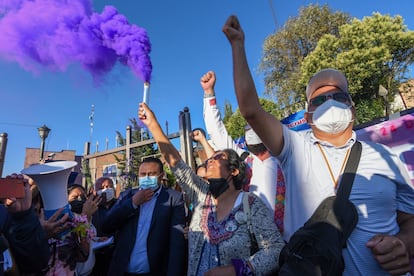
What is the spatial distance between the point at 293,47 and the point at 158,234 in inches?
830

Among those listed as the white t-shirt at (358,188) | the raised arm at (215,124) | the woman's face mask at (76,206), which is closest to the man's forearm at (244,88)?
the white t-shirt at (358,188)

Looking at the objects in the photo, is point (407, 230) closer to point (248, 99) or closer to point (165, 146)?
point (248, 99)

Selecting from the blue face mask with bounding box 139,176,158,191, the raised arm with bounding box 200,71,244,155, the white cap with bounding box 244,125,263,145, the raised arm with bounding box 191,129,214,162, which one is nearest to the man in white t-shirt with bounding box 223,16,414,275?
the white cap with bounding box 244,125,263,145

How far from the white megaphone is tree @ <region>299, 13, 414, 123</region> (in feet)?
54.9

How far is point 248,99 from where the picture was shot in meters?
1.36

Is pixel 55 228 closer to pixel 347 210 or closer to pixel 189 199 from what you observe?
pixel 189 199

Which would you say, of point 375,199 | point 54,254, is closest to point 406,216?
point 375,199

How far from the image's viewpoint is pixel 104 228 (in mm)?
2891

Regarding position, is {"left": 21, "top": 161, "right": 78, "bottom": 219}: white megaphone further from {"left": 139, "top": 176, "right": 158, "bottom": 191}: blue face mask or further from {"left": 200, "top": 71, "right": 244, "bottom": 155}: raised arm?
{"left": 200, "top": 71, "right": 244, "bottom": 155}: raised arm

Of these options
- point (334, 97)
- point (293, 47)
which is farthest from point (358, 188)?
point (293, 47)

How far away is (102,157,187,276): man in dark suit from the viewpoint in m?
2.60

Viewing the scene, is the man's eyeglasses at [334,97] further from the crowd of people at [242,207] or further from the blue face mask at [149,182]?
the blue face mask at [149,182]

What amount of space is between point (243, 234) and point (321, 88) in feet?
3.76

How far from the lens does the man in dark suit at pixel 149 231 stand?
2.60 metres
